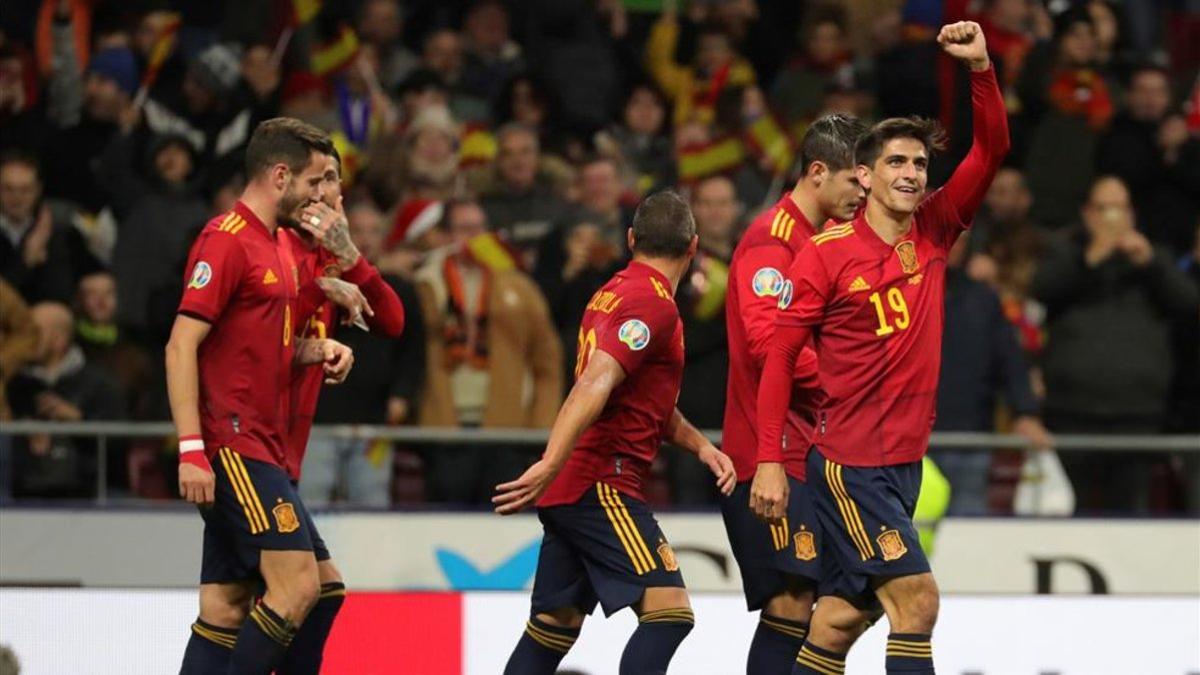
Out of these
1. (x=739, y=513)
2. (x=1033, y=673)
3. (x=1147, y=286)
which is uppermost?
(x=1147, y=286)

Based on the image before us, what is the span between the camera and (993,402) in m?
12.3

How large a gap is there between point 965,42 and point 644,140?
6.04m

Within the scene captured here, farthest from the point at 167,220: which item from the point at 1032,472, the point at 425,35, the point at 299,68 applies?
the point at 1032,472

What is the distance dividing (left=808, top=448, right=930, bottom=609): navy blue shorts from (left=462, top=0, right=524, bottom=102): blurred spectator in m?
6.55

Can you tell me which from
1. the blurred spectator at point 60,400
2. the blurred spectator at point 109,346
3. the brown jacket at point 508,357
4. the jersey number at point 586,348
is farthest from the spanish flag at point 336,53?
the jersey number at point 586,348

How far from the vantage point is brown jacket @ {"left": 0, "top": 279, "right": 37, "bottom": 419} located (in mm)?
11742

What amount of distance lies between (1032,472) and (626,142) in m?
3.21

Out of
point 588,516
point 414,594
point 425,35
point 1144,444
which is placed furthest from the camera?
point 425,35

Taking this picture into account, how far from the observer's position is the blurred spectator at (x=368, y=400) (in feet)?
37.8

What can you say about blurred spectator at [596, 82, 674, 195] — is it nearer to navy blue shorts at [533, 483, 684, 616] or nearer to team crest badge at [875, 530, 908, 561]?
navy blue shorts at [533, 483, 684, 616]

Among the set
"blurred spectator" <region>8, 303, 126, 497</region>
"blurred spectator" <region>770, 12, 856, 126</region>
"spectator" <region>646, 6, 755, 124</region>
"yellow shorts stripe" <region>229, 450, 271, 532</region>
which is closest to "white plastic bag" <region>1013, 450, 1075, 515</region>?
"blurred spectator" <region>770, 12, 856, 126</region>

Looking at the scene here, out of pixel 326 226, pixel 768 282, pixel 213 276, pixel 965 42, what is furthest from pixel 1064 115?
pixel 213 276

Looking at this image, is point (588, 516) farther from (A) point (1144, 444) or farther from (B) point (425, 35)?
(B) point (425, 35)

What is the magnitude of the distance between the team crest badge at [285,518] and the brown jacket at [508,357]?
400cm
